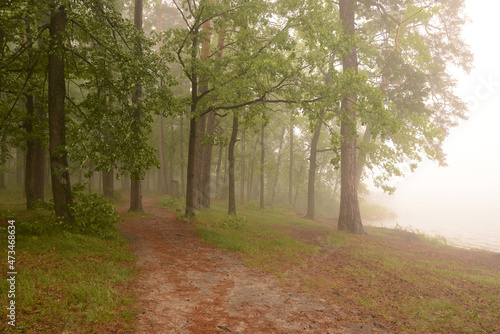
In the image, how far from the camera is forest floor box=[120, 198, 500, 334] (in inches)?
196

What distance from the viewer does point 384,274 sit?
8281 millimetres

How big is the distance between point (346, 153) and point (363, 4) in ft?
28.2

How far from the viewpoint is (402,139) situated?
1830 cm

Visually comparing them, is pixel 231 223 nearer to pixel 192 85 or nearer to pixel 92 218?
pixel 92 218

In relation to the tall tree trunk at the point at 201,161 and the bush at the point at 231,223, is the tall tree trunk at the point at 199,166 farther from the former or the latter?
the bush at the point at 231,223

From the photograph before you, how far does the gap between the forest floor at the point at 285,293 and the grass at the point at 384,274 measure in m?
0.03

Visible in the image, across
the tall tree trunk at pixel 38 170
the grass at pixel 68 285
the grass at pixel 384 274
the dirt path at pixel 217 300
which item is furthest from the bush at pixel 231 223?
the tall tree trunk at pixel 38 170

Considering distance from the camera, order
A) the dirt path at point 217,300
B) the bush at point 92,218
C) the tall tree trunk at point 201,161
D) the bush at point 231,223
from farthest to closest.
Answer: the tall tree trunk at point 201,161
the bush at point 231,223
the bush at point 92,218
the dirt path at point 217,300

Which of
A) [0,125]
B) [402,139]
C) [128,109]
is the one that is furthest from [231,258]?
[402,139]

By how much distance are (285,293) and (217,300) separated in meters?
1.66

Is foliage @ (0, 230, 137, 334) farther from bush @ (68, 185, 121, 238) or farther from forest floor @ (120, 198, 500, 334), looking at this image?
bush @ (68, 185, 121, 238)

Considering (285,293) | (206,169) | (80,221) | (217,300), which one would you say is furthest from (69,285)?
(206,169)

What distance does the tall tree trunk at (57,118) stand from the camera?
7.97 metres

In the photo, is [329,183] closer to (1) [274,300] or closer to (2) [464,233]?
(2) [464,233]
